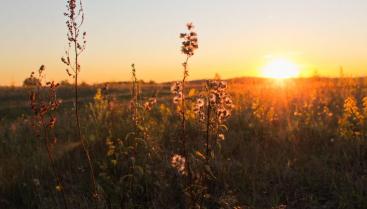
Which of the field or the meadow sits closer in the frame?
the meadow

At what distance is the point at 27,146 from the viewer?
8242 mm

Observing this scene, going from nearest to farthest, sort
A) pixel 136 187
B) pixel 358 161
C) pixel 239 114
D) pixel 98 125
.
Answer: pixel 136 187 → pixel 358 161 → pixel 98 125 → pixel 239 114

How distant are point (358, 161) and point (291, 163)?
2.63 feet

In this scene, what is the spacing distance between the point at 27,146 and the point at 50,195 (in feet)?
A: 7.20

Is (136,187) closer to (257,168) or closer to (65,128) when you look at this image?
(257,168)

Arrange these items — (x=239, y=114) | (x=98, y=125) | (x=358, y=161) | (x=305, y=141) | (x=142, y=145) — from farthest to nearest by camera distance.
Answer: (x=239, y=114) → (x=98, y=125) → (x=305, y=141) → (x=142, y=145) → (x=358, y=161)

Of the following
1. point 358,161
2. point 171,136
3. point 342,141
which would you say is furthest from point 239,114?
point 358,161

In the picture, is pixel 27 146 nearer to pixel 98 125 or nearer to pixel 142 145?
pixel 98 125

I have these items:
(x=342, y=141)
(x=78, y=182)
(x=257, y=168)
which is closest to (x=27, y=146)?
(x=78, y=182)

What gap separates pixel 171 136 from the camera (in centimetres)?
778

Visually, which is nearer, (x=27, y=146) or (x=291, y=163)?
(x=291, y=163)

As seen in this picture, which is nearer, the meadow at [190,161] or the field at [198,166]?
the meadow at [190,161]

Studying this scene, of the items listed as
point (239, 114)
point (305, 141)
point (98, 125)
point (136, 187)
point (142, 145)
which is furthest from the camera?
point (239, 114)

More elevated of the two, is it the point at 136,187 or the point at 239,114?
the point at 239,114
